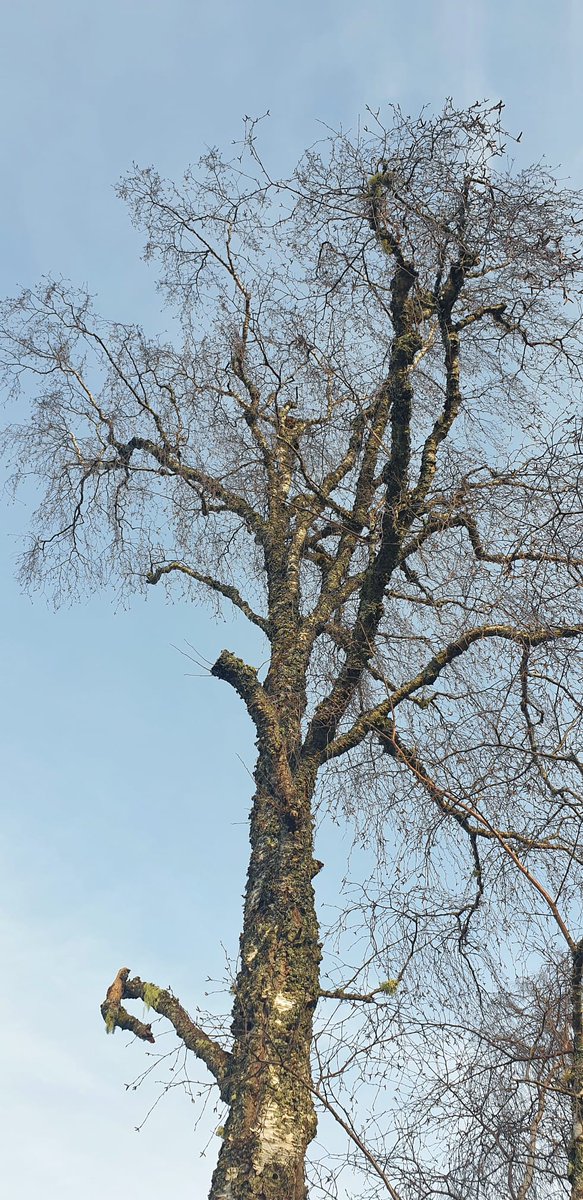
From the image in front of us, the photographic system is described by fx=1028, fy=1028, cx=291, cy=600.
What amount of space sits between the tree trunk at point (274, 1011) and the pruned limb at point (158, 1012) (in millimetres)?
239

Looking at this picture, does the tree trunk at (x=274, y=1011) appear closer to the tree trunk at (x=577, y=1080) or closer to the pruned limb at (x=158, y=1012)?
the pruned limb at (x=158, y=1012)

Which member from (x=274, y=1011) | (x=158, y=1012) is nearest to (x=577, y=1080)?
(x=274, y=1011)

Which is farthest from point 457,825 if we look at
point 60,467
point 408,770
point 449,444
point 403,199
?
point 60,467

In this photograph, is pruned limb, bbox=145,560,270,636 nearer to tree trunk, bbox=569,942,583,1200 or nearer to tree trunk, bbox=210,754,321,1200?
tree trunk, bbox=210,754,321,1200

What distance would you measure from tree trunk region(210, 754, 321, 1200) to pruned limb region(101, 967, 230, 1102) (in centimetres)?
24

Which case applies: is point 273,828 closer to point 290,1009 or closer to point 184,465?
point 290,1009

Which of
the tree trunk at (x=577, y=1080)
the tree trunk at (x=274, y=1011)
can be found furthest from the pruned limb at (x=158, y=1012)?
the tree trunk at (x=577, y=1080)

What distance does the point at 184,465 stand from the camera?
7.45m

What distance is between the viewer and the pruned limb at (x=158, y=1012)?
16.4 ft

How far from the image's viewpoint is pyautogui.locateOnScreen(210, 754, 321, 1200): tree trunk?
4312 millimetres

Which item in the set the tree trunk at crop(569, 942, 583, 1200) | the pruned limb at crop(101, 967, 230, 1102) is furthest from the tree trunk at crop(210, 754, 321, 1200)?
the tree trunk at crop(569, 942, 583, 1200)

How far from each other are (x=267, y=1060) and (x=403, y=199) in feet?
13.2

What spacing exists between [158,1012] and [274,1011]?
92 cm

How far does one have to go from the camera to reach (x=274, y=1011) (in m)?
4.76
